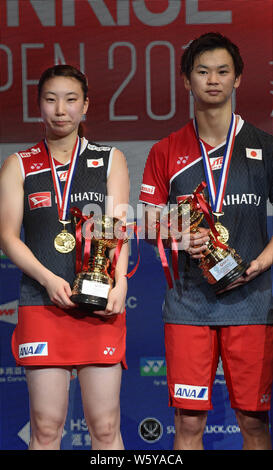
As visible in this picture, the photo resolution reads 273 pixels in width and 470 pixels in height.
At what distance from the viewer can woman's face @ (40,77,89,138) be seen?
2867mm

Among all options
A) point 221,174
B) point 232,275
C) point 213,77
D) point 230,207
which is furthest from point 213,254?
point 213,77

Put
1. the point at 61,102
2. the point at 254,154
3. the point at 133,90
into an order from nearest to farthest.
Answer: the point at 61,102 → the point at 254,154 → the point at 133,90

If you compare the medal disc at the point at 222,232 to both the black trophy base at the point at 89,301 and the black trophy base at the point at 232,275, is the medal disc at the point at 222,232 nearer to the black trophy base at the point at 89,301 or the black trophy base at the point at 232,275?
the black trophy base at the point at 232,275

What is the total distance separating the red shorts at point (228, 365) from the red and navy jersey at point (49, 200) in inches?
20.8

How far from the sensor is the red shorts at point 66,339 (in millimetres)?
2764

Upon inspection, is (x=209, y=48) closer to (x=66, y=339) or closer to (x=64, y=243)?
(x=64, y=243)

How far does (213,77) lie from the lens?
288cm

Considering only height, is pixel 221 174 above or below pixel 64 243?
above

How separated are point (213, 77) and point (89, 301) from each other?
101 cm

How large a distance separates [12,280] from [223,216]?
145 cm

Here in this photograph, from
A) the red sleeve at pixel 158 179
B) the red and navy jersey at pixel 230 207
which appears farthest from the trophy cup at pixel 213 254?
the red sleeve at pixel 158 179

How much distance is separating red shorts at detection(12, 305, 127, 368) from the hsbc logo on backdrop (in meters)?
0.40

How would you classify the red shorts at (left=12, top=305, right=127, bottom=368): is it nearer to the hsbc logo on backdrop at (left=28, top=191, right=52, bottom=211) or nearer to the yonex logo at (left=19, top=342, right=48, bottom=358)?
the yonex logo at (left=19, top=342, right=48, bottom=358)

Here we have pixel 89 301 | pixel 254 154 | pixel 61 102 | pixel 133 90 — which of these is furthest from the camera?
pixel 133 90
